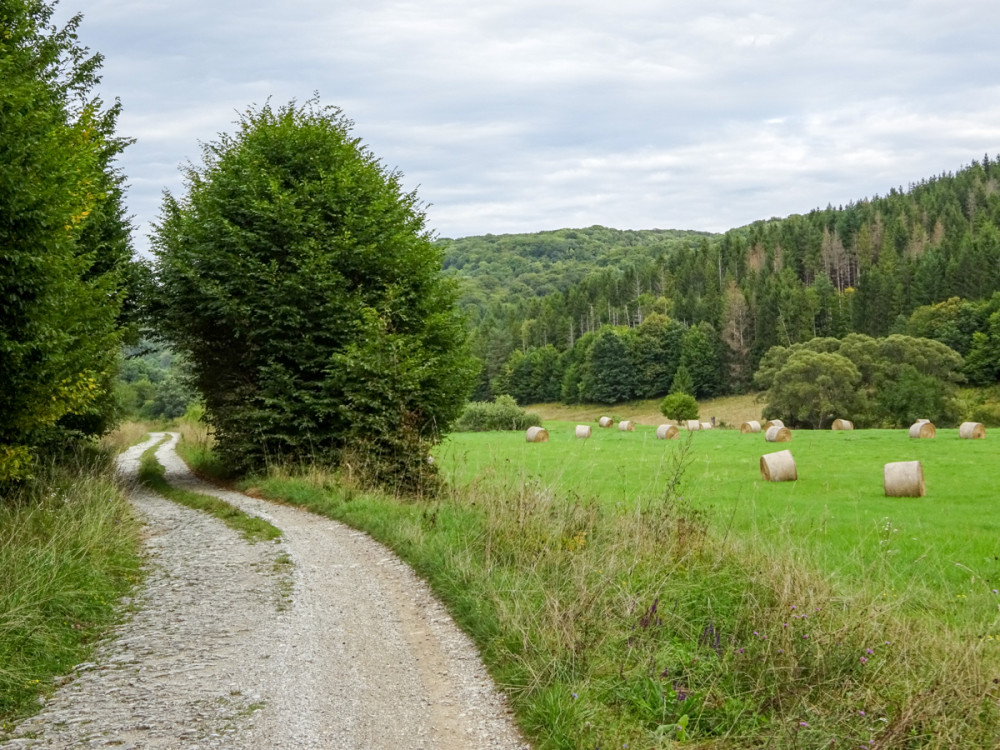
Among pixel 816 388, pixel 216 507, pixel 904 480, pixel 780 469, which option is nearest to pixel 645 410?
pixel 816 388

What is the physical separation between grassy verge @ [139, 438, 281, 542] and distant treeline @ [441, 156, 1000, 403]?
41.3m

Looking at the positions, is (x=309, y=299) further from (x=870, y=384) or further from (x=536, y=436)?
(x=870, y=384)

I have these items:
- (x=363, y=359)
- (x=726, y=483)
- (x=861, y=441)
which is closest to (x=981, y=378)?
(x=861, y=441)

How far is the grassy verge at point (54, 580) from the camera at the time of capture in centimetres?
667

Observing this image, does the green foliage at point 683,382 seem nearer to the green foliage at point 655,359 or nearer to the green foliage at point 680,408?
the green foliage at point 655,359

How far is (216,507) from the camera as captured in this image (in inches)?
686

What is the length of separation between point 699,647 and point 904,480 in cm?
1487

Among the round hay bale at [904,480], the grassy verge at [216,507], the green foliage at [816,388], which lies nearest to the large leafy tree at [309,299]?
the grassy verge at [216,507]

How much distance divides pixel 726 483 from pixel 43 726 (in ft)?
65.6

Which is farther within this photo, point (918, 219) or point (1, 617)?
point (918, 219)

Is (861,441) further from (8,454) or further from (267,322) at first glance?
(8,454)

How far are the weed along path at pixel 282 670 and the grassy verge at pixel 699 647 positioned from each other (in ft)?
1.39

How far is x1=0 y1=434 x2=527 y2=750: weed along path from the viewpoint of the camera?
224 inches

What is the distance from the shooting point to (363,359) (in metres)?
20.5
